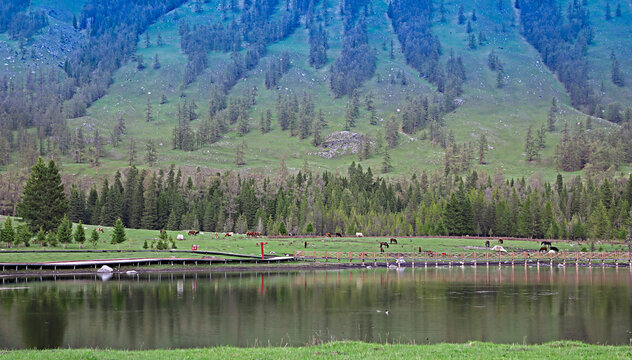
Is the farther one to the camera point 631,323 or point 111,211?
point 111,211

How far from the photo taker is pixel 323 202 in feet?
631

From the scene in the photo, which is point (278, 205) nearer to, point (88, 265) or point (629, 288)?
point (88, 265)

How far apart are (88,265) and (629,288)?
246 ft

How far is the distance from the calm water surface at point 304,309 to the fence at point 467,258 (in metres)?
17.7

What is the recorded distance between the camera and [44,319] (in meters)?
52.1

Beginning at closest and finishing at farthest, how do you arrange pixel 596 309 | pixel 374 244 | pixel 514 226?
pixel 596 309
pixel 374 244
pixel 514 226

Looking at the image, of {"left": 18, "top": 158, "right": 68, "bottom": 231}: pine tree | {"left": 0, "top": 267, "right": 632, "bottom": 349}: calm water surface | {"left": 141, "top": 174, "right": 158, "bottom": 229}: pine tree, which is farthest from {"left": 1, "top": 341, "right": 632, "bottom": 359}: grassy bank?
{"left": 141, "top": 174, "right": 158, "bottom": 229}: pine tree

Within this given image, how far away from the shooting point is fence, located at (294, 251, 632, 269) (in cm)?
11012

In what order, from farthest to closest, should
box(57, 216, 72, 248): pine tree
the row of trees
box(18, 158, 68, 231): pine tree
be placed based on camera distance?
the row of trees < box(18, 158, 68, 231): pine tree < box(57, 216, 72, 248): pine tree

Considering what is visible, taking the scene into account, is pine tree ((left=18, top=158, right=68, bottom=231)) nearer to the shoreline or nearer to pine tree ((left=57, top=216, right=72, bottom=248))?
pine tree ((left=57, top=216, right=72, bottom=248))

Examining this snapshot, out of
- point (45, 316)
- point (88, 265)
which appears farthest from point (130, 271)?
point (45, 316)

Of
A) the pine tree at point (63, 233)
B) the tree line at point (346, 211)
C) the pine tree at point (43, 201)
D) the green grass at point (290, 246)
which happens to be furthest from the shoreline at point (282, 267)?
the tree line at point (346, 211)

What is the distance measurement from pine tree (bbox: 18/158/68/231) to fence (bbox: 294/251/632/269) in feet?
147

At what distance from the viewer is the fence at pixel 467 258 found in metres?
110
